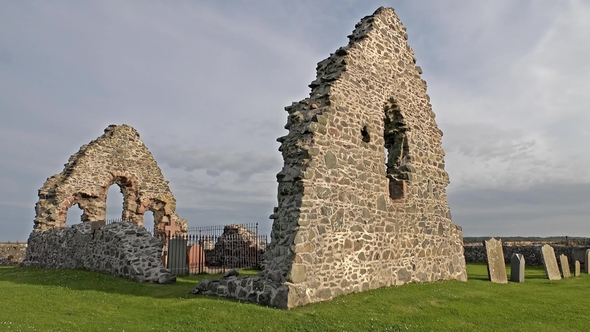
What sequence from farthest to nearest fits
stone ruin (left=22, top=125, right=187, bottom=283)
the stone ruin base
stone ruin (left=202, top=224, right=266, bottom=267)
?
stone ruin (left=202, top=224, right=266, bottom=267) → stone ruin (left=22, top=125, right=187, bottom=283) → the stone ruin base

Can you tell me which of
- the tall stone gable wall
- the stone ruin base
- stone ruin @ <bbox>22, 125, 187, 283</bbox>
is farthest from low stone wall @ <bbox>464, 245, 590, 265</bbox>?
the tall stone gable wall

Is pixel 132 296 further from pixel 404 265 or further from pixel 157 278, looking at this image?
pixel 404 265

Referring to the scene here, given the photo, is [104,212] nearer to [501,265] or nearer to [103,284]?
[103,284]

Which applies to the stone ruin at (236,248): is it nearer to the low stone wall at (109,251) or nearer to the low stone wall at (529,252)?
the low stone wall at (109,251)

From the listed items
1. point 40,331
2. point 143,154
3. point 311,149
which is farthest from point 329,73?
point 143,154

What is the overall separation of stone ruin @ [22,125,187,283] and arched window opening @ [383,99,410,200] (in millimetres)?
7194

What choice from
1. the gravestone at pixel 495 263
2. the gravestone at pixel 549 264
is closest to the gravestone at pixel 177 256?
the gravestone at pixel 495 263

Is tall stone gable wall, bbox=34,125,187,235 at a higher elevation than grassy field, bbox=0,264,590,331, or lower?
higher

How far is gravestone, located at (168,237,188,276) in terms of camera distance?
15117 millimetres

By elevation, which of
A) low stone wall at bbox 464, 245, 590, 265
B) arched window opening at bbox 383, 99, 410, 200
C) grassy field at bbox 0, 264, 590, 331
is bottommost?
grassy field at bbox 0, 264, 590, 331

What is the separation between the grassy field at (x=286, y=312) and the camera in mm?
7488

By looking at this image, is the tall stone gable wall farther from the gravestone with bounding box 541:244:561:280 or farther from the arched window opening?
the gravestone with bounding box 541:244:561:280

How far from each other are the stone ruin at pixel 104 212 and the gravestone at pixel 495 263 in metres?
10.00

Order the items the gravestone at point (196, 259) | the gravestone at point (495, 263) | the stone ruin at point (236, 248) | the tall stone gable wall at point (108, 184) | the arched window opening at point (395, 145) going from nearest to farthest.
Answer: the arched window opening at point (395, 145), the gravestone at point (495, 263), the gravestone at point (196, 259), the stone ruin at point (236, 248), the tall stone gable wall at point (108, 184)
